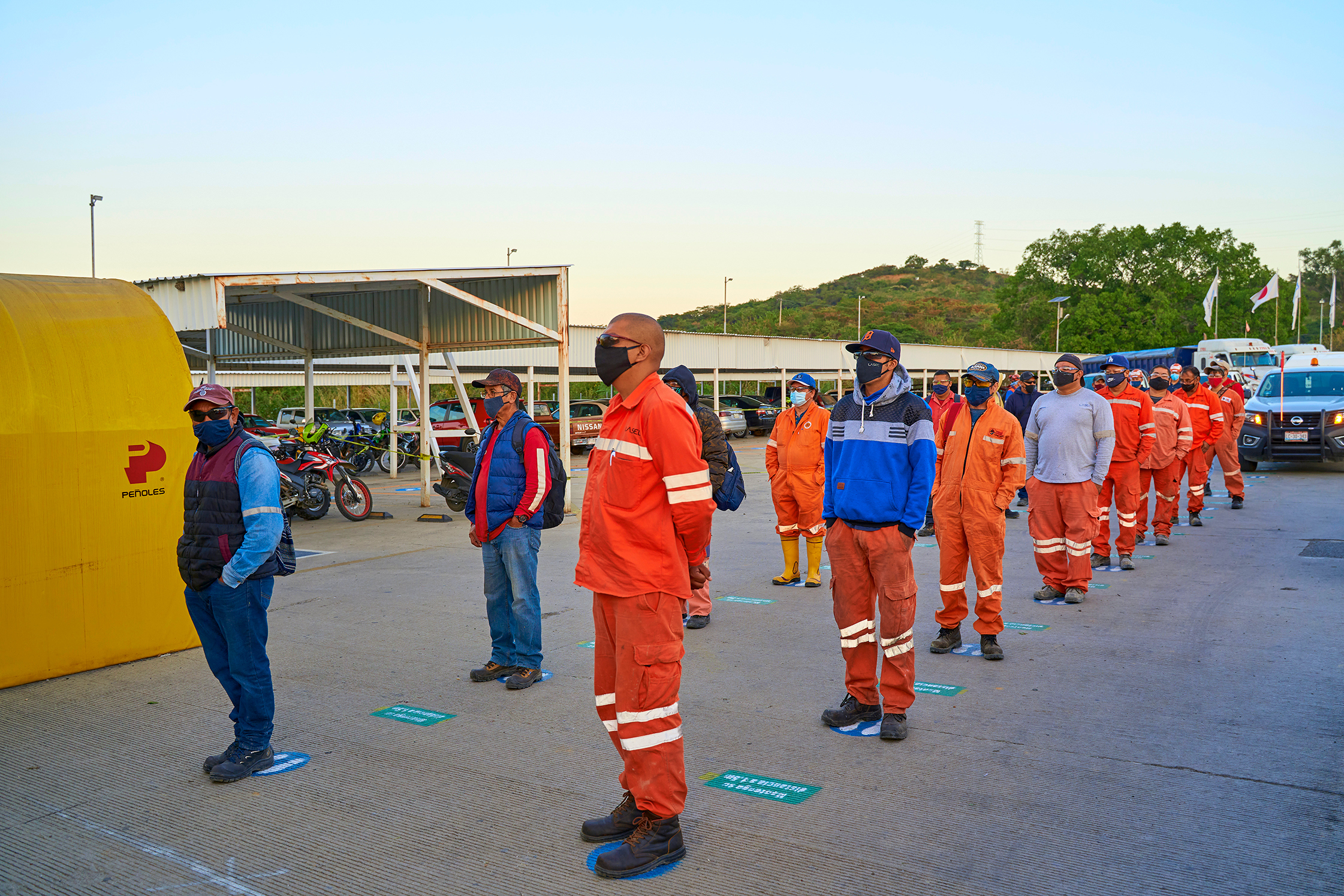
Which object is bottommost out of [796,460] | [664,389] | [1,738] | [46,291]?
Result: [1,738]

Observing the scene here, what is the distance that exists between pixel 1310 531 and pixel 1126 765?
904 centimetres

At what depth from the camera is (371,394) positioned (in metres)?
45.9

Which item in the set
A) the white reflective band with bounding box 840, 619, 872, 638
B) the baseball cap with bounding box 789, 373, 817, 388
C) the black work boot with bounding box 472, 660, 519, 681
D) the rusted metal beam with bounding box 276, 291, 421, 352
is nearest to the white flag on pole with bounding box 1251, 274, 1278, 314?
the baseball cap with bounding box 789, 373, 817, 388

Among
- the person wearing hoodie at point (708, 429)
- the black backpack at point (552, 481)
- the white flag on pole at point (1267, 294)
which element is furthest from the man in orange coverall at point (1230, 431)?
the black backpack at point (552, 481)

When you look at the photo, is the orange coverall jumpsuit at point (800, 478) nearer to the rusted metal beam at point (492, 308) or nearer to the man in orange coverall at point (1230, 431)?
the rusted metal beam at point (492, 308)

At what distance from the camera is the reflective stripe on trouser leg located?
362 cm

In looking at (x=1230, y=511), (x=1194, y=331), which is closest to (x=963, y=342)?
(x=1194, y=331)

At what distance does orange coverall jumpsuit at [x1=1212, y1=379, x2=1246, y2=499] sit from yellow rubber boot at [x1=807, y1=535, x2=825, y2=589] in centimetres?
794

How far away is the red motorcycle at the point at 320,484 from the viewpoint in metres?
14.2

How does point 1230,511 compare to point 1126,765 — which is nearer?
point 1126,765

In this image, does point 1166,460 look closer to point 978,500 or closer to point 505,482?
point 978,500

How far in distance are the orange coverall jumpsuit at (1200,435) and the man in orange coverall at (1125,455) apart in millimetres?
3149

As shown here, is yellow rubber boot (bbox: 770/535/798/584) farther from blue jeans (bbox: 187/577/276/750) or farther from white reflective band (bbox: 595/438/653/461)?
white reflective band (bbox: 595/438/653/461)

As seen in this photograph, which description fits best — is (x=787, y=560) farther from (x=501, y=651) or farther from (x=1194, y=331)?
(x=1194, y=331)
